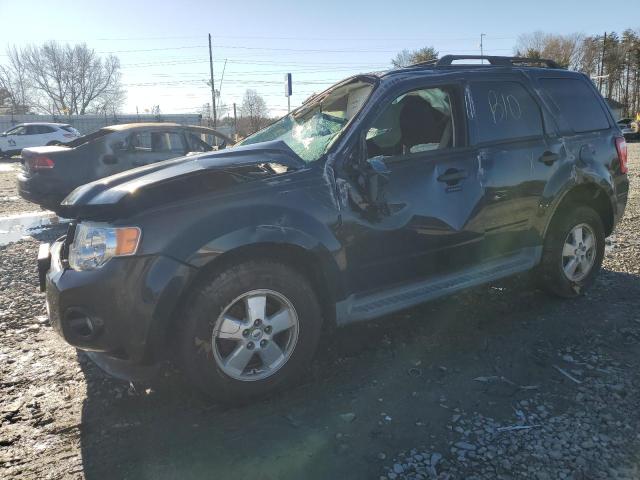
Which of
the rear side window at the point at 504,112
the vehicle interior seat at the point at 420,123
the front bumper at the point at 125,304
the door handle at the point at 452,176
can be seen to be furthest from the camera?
the rear side window at the point at 504,112

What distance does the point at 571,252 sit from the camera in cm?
424

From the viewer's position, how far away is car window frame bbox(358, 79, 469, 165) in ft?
10.4

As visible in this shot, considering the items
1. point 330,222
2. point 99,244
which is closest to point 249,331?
point 330,222

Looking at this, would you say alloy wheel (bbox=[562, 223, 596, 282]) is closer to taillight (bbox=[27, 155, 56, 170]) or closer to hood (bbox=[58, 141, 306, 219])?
hood (bbox=[58, 141, 306, 219])

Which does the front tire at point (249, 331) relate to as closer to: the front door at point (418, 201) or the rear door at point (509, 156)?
the front door at point (418, 201)

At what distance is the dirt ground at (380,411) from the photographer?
2297mm

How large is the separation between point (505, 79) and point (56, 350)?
13.1ft

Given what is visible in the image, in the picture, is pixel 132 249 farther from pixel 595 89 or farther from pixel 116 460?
pixel 595 89

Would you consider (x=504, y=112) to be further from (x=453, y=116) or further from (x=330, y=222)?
(x=330, y=222)

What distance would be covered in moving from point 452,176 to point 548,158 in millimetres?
1057

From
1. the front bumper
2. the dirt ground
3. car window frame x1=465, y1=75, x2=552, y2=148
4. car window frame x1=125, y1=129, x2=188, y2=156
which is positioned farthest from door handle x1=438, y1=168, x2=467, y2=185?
car window frame x1=125, y1=129, x2=188, y2=156

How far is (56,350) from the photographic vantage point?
360 cm

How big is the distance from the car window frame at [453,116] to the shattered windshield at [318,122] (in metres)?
0.15

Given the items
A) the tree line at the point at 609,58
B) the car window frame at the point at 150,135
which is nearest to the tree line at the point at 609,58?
the tree line at the point at 609,58
